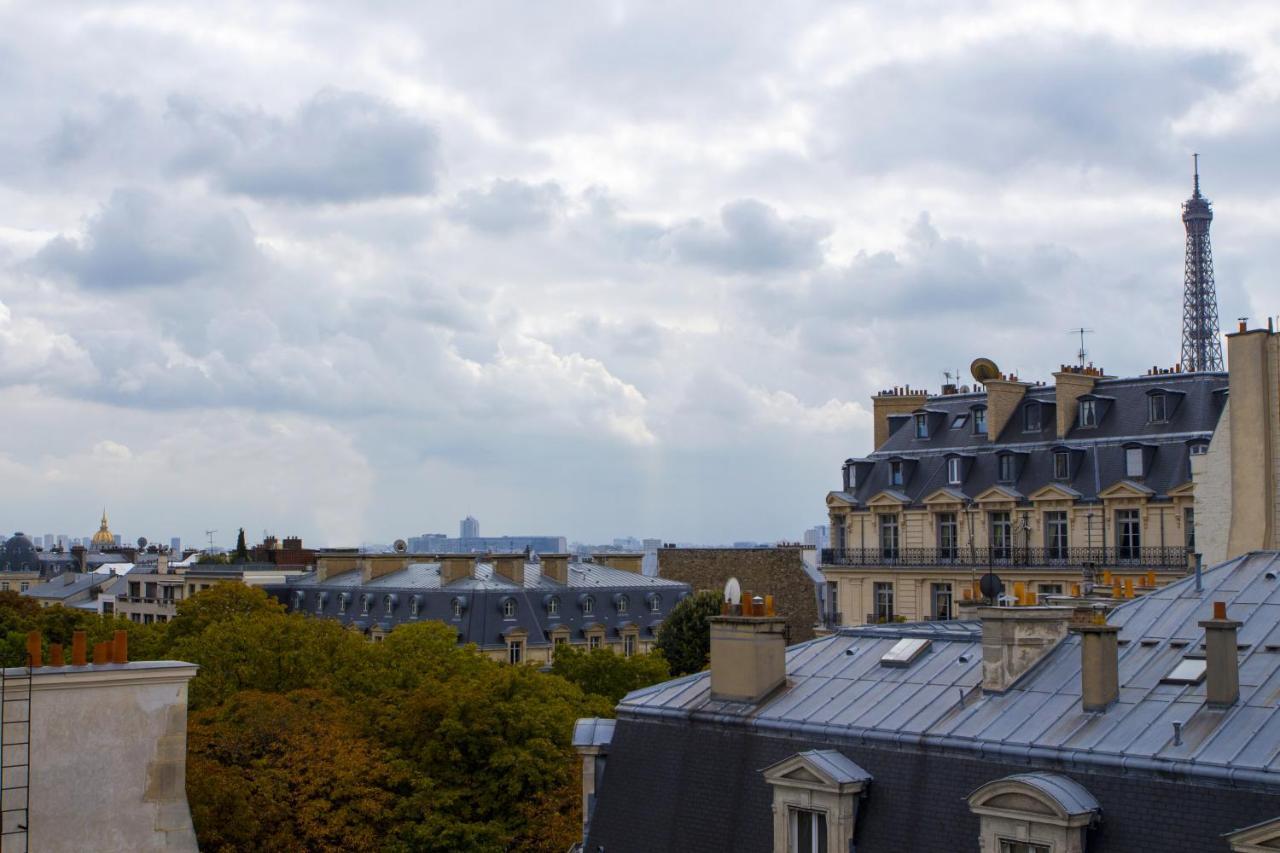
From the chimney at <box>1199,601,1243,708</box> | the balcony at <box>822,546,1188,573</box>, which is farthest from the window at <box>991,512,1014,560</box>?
the chimney at <box>1199,601,1243,708</box>

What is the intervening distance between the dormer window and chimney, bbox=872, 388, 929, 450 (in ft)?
44.2

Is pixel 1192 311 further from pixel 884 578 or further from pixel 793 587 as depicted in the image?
pixel 884 578

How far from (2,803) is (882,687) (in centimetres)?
1134

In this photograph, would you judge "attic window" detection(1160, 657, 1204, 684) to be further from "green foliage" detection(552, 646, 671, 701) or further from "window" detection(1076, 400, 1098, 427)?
"window" detection(1076, 400, 1098, 427)

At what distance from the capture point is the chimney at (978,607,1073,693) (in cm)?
1756

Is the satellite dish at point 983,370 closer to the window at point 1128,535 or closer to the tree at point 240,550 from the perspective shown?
the window at point 1128,535

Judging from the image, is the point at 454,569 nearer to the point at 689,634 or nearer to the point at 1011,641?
the point at 689,634

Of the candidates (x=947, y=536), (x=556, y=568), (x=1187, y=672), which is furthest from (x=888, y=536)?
(x=1187, y=672)

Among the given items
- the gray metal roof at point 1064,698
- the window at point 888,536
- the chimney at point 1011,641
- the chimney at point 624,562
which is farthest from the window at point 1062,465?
the chimney at point 624,562

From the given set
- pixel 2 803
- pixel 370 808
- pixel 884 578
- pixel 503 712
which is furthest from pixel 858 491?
pixel 2 803

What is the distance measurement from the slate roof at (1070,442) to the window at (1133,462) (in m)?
0.27

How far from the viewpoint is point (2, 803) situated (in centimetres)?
1702

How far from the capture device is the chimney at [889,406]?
2586 inches

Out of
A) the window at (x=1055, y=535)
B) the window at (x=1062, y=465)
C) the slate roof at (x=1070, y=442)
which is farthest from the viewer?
the window at (x=1062, y=465)
